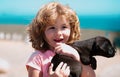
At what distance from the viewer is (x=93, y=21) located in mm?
4672

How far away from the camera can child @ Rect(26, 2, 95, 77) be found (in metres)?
1.21

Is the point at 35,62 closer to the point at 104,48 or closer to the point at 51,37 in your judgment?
the point at 51,37

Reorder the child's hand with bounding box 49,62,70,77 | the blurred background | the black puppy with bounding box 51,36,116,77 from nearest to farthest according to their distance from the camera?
1. the child's hand with bounding box 49,62,70,77
2. the black puppy with bounding box 51,36,116,77
3. the blurred background

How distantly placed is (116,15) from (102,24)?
0.22 m

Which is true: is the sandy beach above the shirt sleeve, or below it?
below

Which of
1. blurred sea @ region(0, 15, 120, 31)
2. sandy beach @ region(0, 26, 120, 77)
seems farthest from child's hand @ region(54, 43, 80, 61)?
blurred sea @ region(0, 15, 120, 31)

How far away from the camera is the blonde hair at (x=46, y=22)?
127cm

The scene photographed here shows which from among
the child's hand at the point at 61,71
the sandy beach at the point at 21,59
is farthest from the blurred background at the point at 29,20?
the child's hand at the point at 61,71

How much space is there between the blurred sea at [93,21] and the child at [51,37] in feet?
9.55

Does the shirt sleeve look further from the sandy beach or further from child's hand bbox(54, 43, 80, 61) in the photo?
the sandy beach

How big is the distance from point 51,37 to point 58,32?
0.03 meters

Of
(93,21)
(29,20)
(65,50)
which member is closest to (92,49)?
(65,50)

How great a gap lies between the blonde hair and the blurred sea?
2.90 m

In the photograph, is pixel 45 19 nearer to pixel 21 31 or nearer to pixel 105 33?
pixel 105 33
